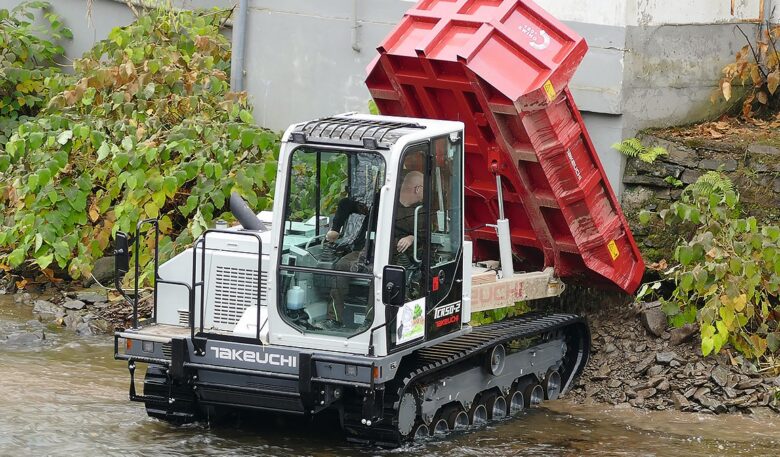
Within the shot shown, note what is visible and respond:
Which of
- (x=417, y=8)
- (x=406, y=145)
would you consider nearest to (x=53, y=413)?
(x=406, y=145)

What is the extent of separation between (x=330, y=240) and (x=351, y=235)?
0.57ft

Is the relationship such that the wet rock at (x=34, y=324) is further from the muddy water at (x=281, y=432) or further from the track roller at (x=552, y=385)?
the track roller at (x=552, y=385)

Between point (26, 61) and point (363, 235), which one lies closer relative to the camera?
point (363, 235)

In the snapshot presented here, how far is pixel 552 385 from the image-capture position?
12234mm

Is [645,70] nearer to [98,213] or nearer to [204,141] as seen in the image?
[204,141]

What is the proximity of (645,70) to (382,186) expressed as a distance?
4.45 m

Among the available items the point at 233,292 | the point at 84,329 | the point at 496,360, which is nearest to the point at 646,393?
the point at 496,360

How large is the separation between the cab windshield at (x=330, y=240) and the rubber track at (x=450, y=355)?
0.66 meters

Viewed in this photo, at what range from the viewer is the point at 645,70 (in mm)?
12961

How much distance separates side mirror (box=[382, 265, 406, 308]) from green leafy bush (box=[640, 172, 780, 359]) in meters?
3.60

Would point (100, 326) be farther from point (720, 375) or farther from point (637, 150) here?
point (720, 375)

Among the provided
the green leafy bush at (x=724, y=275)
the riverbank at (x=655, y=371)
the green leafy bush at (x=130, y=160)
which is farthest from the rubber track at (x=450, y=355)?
the green leafy bush at (x=130, y=160)

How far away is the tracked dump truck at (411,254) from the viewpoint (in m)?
9.55

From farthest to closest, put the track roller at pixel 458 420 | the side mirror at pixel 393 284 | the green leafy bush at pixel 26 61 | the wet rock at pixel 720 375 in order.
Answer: the green leafy bush at pixel 26 61 → the wet rock at pixel 720 375 → the track roller at pixel 458 420 → the side mirror at pixel 393 284
